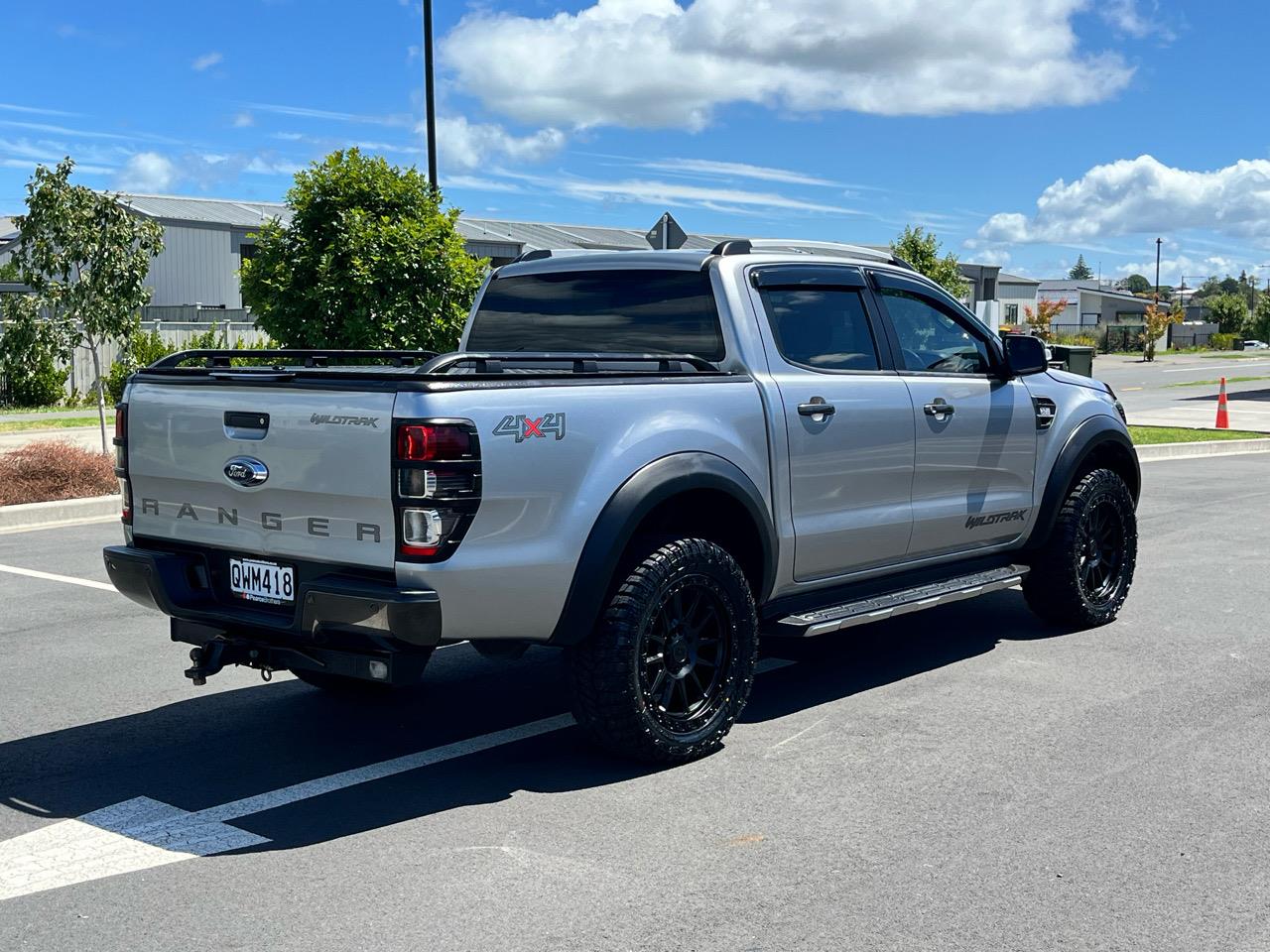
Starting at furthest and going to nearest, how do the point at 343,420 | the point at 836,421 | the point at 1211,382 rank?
the point at 1211,382 → the point at 836,421 → the point at 343,420

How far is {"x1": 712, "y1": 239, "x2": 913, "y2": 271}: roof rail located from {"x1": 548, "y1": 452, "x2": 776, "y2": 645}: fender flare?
1213 mm

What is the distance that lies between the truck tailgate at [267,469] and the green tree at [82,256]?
10.6 metres

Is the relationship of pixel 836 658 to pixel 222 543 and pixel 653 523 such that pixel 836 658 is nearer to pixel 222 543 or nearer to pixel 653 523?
pixel 653 523

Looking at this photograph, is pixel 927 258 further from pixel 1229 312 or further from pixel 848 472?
pixel 1229 312

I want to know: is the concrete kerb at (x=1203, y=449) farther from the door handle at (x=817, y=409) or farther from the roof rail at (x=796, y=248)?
the door handle at (x=817, y=409)

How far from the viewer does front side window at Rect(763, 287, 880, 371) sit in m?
6.03

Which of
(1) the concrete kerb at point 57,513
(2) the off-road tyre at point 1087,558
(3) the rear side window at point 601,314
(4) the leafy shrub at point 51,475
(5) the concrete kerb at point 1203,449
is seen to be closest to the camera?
(3) the rear side window at point 601,314

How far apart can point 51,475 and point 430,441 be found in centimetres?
991

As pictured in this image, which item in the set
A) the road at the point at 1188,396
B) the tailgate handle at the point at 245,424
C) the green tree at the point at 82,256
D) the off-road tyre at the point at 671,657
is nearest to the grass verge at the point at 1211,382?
the road at the point at 1188,396

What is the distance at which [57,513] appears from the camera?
1239 cm

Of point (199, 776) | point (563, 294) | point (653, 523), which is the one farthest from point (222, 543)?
point (563, 294)

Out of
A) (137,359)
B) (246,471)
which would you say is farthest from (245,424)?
(137,359)

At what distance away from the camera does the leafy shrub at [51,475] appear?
12742mm

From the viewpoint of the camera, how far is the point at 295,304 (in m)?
14.8
